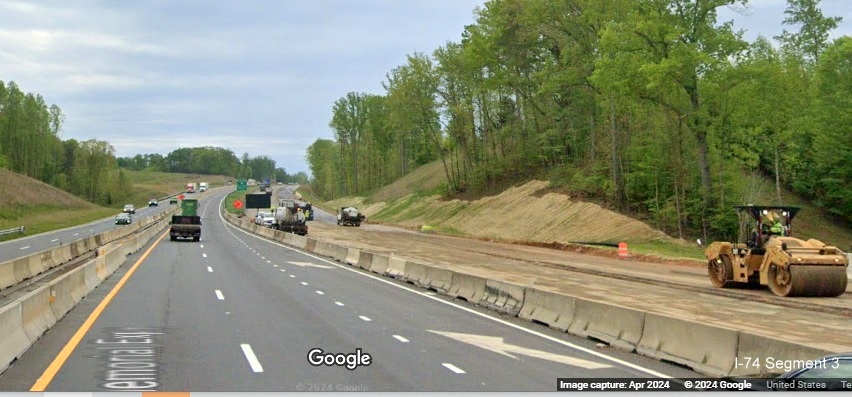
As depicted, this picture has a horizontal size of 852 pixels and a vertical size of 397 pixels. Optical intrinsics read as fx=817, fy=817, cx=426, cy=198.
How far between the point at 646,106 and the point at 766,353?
147 feet

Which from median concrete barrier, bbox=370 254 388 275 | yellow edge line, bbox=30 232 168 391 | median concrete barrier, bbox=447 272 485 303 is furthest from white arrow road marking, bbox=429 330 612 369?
median concrete barrier, bbox=370 254 388 275

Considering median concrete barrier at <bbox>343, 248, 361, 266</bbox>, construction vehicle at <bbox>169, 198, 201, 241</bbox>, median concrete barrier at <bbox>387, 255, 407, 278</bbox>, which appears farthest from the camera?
construction vehicle at <bbox>169, 198, 201, 241</bbox>

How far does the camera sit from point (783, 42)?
97.7 m

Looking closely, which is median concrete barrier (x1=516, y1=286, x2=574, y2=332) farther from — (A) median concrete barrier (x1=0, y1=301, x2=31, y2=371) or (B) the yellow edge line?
(A) median concrete barrier (x1=0, y1=301, x2=31, y2=371)

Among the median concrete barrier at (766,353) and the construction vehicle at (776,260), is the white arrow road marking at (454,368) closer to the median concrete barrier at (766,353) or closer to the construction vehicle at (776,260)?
the median concrete barrier at (766,353)

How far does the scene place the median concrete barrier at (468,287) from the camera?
22562mm

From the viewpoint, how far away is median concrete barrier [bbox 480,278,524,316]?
19.8 m

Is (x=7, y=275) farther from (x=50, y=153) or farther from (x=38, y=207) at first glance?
(x=50, y=153)

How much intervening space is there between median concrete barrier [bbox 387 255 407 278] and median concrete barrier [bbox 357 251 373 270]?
2950 millimetres

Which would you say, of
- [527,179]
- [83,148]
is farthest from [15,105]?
[527,179]

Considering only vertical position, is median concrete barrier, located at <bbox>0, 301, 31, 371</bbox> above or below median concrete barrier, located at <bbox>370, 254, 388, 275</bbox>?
above

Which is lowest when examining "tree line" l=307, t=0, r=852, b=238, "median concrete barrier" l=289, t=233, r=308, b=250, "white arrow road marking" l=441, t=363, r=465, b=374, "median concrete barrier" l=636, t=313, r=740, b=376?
"median concrete barrier" l=289, t=233, r=308, b=250

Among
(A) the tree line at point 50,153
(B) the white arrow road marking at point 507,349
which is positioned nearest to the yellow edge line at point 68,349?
(B) the white arrow road marking at point 507,349

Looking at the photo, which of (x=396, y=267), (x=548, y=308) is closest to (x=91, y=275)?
(x=396, y=267)
